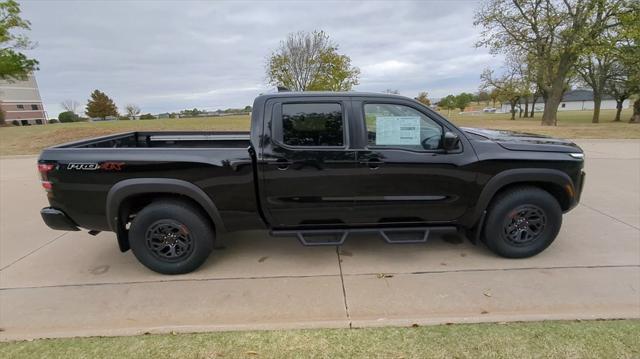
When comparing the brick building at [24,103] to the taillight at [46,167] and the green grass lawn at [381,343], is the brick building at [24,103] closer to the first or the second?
the taillight at [46,167]

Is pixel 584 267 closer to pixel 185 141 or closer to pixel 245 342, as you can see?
pixel 245 342

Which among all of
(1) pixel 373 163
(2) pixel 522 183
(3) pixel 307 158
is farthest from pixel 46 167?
(2) pixel 522 183

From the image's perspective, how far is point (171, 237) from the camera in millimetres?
3346

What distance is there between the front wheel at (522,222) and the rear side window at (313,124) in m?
1.79

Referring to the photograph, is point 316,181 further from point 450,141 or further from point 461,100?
point 461,100

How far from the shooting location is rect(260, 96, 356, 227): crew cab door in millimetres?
3205

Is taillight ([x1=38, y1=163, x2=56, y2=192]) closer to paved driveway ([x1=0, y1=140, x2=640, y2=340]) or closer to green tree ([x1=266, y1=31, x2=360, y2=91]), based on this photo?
paved driveway ([x1=0, y1=140, x2=640, y2=340])

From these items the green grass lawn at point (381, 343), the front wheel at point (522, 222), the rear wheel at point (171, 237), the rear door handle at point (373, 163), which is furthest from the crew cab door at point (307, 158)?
the front wheel at point (522, 222)

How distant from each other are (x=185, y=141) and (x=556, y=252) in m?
4.72

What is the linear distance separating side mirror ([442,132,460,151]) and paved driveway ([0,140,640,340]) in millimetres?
1220

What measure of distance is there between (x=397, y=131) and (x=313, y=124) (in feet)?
2.72

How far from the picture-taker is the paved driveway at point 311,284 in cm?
268

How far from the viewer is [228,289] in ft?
10.3

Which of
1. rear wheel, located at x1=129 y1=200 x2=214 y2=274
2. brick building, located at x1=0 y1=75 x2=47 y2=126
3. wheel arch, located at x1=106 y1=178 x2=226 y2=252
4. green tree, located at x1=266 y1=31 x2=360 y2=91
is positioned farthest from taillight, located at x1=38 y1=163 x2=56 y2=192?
brick building, located at x1=0 y1=75 x2=47 y2=126
